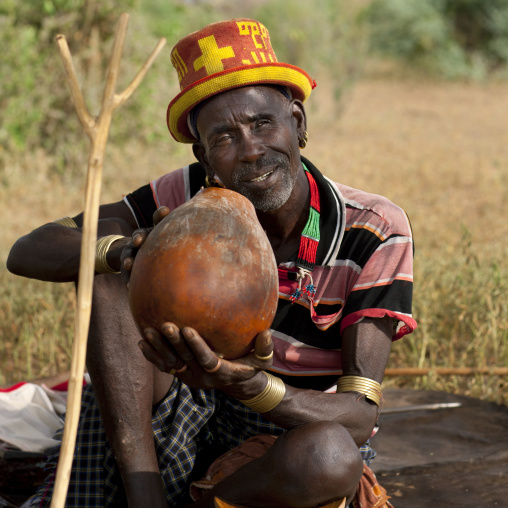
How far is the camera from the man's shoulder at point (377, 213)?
2.31 m

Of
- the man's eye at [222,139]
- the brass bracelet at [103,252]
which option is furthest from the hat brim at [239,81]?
the brass bracelet at [103,252]

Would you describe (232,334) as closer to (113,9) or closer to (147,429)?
(147,429)

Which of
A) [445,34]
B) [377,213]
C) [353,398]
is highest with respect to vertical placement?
[445,34]

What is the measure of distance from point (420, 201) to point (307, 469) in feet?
16.6

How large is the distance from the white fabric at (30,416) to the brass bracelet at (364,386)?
1.33m

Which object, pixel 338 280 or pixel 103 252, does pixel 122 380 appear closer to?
pixel 103 252

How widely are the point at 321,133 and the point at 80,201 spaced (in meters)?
4.56

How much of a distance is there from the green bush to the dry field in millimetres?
1384

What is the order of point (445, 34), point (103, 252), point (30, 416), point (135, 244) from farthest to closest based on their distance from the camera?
point (445, 34) → point (30, 416) → point (103, 252) → point (135, 244)

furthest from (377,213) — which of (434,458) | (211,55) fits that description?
(434,458)

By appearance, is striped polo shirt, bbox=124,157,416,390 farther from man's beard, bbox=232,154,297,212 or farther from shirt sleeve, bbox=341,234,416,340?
man's beard, bbox=232,154,297,212

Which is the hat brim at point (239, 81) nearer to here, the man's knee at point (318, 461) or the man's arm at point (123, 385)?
the man's arm at point (123, 385)

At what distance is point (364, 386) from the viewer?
2.12 metres

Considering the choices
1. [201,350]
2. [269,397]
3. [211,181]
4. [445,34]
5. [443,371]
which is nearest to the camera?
[201,350]
